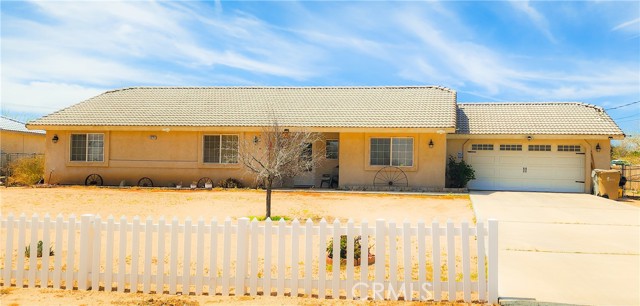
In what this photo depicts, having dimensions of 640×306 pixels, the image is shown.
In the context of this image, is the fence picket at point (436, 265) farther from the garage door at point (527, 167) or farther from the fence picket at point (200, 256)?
the garage door at point (527, 167)

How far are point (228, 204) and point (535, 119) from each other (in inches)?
563

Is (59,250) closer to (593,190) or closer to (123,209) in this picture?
(123,209)

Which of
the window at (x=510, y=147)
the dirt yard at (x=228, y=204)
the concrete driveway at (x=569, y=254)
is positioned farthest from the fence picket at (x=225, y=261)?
the window at (x=510, y=147)

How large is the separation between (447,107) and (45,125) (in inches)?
694

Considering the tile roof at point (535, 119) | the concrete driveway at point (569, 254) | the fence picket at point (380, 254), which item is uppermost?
the tile roof at point (535, 119)

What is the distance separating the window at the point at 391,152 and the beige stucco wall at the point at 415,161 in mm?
205

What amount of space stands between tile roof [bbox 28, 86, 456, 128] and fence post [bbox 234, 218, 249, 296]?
13775 mm

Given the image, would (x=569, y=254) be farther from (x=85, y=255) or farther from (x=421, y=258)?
(x=85, y=255)

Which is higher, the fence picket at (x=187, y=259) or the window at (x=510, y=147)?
the window at (x=510, y=147)

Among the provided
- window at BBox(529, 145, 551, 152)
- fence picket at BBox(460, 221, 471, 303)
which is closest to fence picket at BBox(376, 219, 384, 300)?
fence picket at BBox(460, 221, 471, 303)

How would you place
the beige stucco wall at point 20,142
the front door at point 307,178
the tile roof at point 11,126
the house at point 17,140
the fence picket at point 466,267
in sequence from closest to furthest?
the fence picket at point 466,267 < the front door at point 307,178 < the house at point 17,140 < the beige stucco wall at point 20,142 < the tile roof at point 11,126

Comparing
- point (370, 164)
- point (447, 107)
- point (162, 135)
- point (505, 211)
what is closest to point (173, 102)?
point (162, 135)

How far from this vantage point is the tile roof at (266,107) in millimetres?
20156

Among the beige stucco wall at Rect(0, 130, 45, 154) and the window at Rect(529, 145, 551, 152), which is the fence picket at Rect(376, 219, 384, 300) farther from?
the beige stucco wall at Rect(0, 130, 45, 154)
